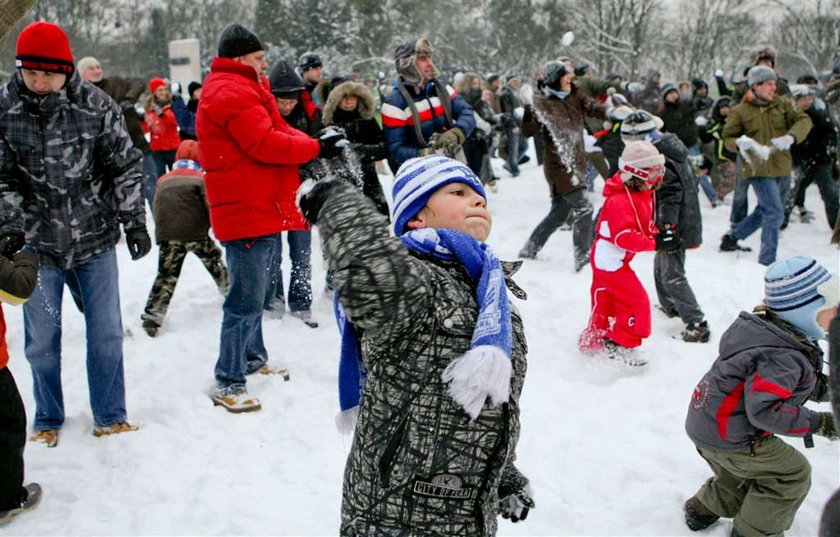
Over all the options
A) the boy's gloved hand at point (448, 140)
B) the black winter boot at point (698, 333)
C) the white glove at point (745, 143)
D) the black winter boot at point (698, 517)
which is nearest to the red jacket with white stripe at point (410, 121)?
the boy's gloved hand at point (448, 140)

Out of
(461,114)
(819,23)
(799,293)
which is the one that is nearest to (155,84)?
(461,114)

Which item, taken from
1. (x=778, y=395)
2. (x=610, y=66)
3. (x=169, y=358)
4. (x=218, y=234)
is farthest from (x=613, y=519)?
(x=610, y=66)

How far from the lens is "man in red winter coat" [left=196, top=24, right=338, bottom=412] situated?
383 cm

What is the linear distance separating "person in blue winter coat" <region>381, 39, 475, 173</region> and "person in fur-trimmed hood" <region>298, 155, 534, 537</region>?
12.2 ft

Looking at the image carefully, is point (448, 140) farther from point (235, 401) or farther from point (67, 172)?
point (67, 172)

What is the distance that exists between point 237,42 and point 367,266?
9.75ft

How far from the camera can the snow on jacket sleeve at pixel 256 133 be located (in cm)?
379

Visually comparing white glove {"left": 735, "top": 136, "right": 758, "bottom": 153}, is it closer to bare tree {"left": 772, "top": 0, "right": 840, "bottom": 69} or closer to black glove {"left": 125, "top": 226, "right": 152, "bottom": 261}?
black glove {"left": 125, "top": 226, "right": 152, "bottom": 261}

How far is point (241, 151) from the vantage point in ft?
12.8

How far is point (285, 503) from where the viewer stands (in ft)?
11.0

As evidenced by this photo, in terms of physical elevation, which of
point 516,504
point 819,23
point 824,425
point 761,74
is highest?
point 819,23

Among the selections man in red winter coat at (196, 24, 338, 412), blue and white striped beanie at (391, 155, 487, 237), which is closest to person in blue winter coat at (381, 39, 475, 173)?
man in red winter coat at (196, 24, 338, 412)

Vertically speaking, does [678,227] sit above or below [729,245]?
above

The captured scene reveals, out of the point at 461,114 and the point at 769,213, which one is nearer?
the point at 461,114
